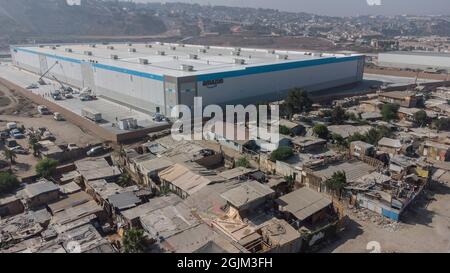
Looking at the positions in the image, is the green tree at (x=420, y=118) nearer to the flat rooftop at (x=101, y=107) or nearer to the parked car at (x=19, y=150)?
the flat rooftop at (x=101, y=107)

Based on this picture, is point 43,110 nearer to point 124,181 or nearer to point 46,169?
point 46,169

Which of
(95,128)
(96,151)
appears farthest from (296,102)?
(95,128)

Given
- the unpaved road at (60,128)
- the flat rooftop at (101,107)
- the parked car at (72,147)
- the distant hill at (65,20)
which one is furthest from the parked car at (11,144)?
the distant hill at (65,20)

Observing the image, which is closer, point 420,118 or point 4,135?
point 4,135

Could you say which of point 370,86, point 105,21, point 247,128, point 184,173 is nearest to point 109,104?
point 247,128

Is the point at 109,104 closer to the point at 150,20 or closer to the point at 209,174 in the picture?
the point at 209,174
